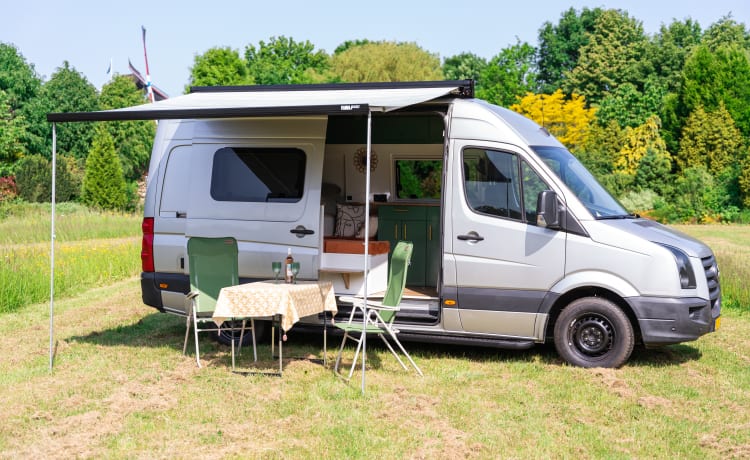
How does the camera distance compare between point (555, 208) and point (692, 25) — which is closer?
point (555, 208)

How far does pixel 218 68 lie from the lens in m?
39.8

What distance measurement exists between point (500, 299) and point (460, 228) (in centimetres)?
76

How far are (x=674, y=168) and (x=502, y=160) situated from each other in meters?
30.8

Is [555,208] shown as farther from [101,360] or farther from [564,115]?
[564,115]

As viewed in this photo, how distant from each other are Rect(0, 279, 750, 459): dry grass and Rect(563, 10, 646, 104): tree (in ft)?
133

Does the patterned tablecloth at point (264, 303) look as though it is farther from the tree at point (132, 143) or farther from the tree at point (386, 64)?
the tree at point (386, 64)

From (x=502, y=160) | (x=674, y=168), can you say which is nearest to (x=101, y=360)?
(x=502, y=160)

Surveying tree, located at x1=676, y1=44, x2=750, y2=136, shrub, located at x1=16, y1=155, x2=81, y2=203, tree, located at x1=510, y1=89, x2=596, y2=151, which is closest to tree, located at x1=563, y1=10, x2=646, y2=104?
tree, located at x1=510, y1=89, x2=596, y2=151

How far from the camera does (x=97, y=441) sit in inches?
216

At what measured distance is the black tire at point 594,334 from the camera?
287 inches

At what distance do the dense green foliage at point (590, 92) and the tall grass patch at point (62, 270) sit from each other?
1780cm

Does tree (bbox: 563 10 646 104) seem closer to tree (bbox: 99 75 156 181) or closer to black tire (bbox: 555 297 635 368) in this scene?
tree (bbox: 99 75 156 181)

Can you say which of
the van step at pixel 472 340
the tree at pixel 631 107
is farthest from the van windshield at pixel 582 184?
the tree at pixel 631 107

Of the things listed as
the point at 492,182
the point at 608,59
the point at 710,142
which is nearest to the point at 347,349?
the point at 492,182
